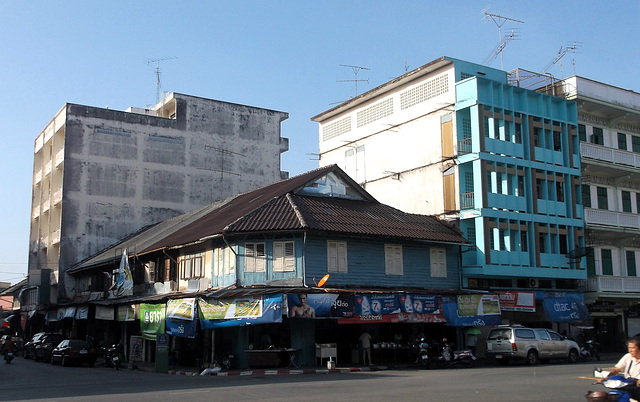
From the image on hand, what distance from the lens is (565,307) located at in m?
35.1

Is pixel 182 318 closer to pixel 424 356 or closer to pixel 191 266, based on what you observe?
pixel 191 266

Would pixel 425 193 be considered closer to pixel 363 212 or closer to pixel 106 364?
pixel 363 212

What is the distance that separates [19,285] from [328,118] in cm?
3095


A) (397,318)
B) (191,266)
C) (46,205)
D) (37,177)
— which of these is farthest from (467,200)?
(37,177)

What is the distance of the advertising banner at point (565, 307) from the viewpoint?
113 feet

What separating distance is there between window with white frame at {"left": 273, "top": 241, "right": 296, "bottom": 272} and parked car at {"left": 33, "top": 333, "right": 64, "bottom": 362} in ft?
51.3

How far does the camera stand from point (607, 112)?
39844mm

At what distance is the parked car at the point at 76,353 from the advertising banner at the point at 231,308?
8.25 m

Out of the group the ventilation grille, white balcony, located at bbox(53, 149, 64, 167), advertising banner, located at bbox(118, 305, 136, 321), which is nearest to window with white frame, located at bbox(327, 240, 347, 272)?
advertising banner, located at bbox(118, 305, 136, 321)

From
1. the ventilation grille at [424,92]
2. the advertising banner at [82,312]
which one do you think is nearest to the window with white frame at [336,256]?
the ventilation grille at [424,92]

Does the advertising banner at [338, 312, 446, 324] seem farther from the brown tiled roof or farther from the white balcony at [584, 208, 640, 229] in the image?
the white balcony at [584, 208, 640, 229]

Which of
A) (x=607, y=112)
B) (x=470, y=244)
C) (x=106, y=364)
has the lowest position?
(x=106, y=364)

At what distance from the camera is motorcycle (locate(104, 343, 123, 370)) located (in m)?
29.3

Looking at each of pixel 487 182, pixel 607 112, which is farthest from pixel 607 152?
pixel 487 182
